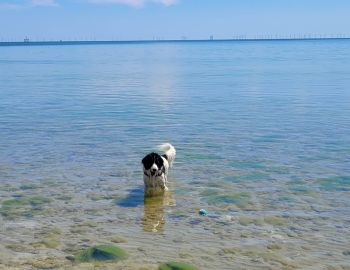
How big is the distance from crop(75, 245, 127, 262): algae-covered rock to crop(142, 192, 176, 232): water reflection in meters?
1.21

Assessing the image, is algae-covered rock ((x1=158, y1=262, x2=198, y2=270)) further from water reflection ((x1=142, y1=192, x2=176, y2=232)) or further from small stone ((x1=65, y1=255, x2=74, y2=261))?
water reflection ((x1=142, y1=192, x2=176, y2=232))

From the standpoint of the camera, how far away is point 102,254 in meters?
8.66

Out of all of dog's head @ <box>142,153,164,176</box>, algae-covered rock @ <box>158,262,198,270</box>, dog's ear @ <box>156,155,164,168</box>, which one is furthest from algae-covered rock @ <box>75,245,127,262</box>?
dog's ear @ <box>156,155,164,168</box>

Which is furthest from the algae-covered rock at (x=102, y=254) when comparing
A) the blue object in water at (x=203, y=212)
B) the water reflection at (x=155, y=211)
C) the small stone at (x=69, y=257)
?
the blue object in water at (x=203, y=212)

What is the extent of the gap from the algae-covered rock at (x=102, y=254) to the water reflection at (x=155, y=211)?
A: 1213 mm

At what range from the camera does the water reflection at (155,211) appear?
1012cm

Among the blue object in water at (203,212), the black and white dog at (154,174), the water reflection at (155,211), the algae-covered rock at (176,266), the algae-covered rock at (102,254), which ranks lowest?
the algae-covered rock at (176,266)

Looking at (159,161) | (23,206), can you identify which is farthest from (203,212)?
(23,206)

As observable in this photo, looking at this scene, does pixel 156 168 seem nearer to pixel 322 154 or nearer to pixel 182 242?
pixel 182 242

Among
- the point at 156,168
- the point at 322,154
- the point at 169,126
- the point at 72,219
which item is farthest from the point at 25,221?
the point at 169,126

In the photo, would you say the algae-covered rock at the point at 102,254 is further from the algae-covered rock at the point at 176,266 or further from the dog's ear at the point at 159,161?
the dog's ear at the point at 159,161

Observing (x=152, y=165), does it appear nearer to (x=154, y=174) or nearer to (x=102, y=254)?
(x=154, y=174)

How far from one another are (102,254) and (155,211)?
253cm

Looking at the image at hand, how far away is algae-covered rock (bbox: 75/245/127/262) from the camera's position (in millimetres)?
8532
